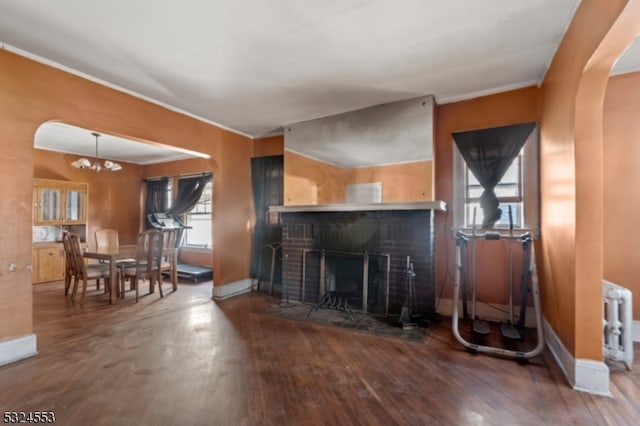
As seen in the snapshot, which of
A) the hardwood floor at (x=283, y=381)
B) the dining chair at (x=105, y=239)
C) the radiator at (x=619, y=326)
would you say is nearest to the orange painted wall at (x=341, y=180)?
the hardwood floor at (x=283, y=381)

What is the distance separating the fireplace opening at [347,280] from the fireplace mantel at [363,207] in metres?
0.61

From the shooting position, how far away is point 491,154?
3381 millimetres

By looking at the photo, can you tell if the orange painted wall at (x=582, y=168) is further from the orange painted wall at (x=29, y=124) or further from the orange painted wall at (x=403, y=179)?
the orange painted wall at (x=29, y=124)

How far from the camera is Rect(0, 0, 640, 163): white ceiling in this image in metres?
2.08

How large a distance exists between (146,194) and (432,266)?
705 cm

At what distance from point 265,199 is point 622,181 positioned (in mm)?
4572

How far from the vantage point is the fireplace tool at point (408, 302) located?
3271 mm

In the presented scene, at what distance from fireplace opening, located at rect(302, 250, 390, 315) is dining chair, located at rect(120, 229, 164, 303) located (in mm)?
2473

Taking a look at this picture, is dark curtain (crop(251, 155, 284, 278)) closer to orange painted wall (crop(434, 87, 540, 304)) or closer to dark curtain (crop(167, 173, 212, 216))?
dark curtain (crop(167, 173, 212, 216))

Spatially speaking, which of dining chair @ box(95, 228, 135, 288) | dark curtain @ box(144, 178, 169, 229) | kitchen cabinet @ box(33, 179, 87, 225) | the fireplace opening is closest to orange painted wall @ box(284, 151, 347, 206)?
the fireplace opening

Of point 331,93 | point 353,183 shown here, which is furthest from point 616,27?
point 353,183

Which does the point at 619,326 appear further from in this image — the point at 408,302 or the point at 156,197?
the point at 156,197

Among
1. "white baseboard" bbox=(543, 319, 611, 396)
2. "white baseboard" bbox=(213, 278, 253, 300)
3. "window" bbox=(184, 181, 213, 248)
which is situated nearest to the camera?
"white baseboard" bbox=(543, 319, 611, 396)

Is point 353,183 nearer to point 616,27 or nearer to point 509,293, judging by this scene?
point 509,293
